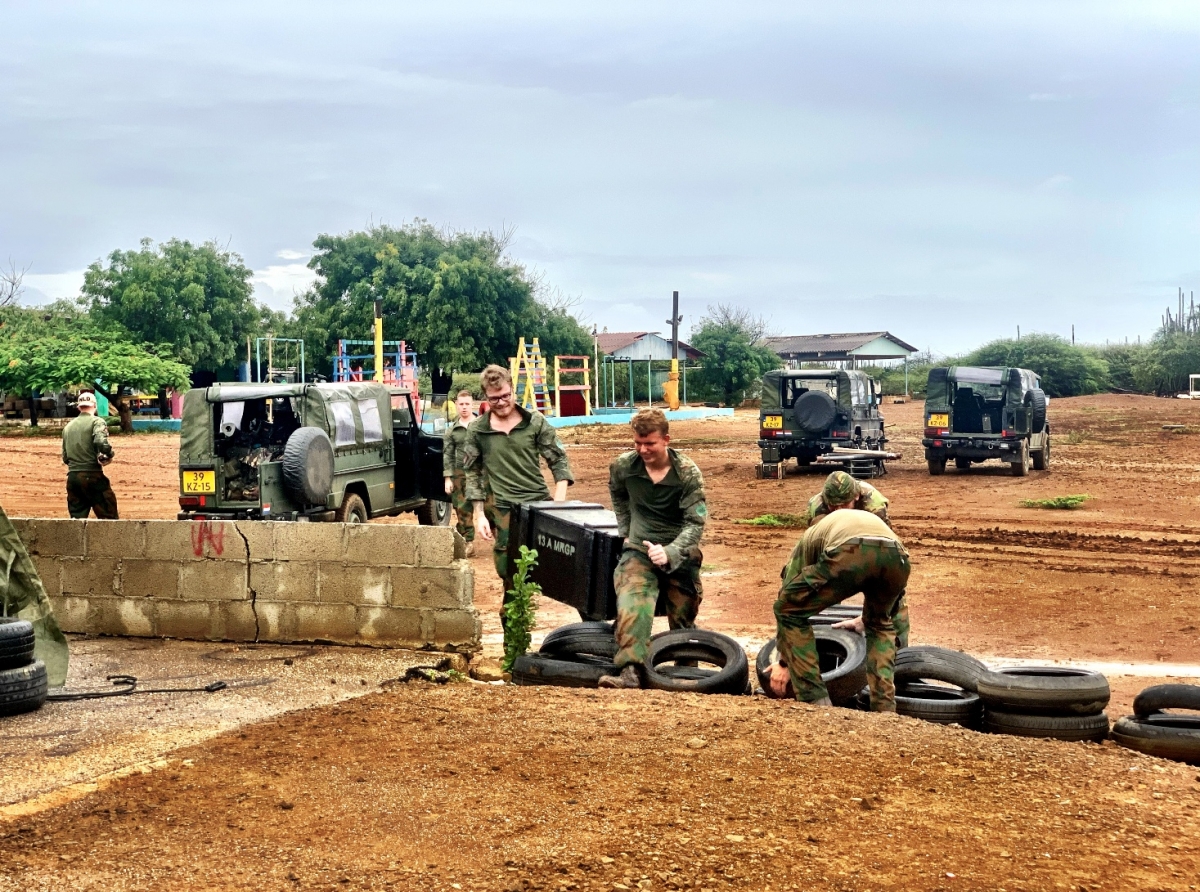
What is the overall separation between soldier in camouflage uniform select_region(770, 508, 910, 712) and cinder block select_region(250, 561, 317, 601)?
3293mm

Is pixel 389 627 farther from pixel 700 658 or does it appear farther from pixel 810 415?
pixel 810 415

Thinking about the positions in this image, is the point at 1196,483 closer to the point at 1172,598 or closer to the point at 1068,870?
the point at 1172,598

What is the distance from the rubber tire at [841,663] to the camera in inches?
288

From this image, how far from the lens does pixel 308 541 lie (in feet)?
29.0

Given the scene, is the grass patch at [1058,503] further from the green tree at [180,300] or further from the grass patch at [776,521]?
the green tree at [180,300]

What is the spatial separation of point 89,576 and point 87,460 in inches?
160

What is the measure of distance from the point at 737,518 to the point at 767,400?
6577 mm

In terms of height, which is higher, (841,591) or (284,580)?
(841,591)

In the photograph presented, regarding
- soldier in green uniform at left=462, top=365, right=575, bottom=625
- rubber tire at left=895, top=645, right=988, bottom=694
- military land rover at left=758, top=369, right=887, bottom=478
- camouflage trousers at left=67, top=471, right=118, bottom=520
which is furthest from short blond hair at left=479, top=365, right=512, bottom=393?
Answer: military land rover at left=758, top=369, right=887, bottom=478

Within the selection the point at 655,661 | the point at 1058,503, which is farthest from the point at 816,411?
the point at 655,661

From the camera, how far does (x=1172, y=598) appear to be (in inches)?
502

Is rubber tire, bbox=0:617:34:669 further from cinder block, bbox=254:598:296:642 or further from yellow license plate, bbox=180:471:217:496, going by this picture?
yellow license plate, bbox=180:471:217:496

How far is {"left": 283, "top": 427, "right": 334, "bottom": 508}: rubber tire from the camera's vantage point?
13.0 meters

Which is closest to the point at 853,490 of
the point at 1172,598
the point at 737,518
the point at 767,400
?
the point at 1172,598
